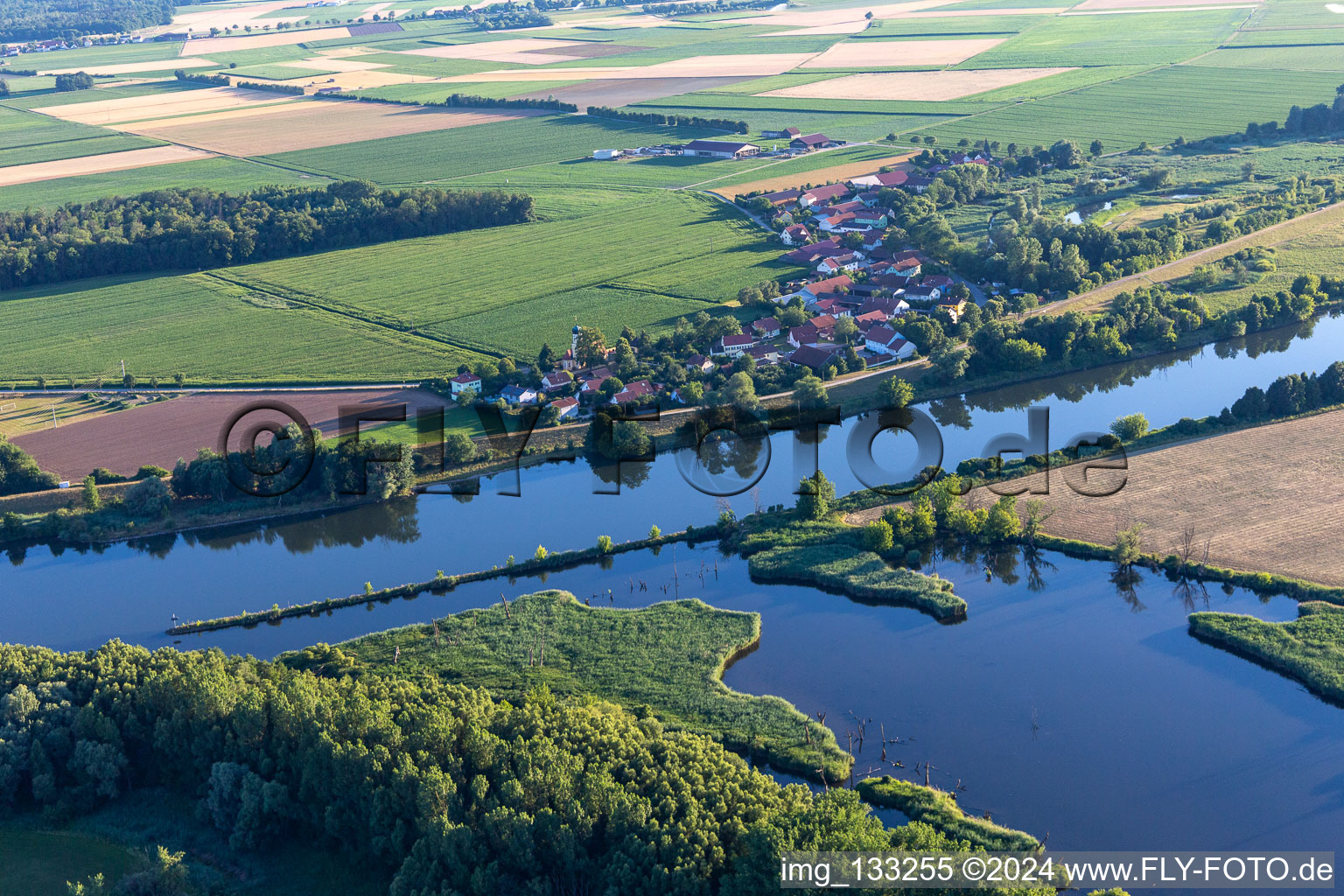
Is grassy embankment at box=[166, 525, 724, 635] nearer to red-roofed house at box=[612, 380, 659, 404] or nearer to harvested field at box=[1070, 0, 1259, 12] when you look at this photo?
red-roofed house at box=[612, 380, 659, 404]

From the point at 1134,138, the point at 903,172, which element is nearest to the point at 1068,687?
the point at 903,172

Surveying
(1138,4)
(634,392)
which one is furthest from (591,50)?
(634,392)

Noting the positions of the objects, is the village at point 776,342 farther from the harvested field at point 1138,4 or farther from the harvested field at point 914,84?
the harvested field at point 1138,4

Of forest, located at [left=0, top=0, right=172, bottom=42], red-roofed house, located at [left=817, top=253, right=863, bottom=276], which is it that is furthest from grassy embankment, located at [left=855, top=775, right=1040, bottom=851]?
forest, located at [left=0, top=0, right=172, bottom=42]

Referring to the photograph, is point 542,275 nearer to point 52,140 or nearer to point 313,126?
point 313,126

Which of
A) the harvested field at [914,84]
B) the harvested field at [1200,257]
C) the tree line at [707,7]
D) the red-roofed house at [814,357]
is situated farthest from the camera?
the tree line at [707,7]

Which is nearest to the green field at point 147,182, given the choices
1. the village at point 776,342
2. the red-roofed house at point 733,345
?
the village at point 776,342
